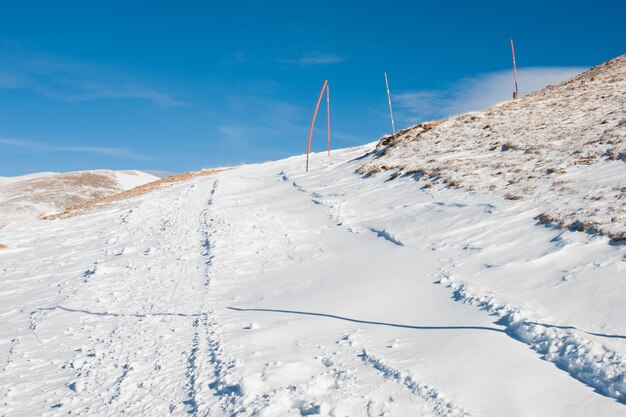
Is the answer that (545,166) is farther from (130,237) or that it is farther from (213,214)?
(130,237)

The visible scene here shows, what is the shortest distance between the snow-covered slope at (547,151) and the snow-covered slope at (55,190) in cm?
3150

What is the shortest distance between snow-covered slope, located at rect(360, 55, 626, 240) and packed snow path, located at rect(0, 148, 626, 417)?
0.62 metres

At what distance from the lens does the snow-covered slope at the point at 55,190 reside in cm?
4284

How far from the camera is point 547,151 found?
1181 centimetres

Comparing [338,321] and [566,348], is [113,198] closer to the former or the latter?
[338,321]

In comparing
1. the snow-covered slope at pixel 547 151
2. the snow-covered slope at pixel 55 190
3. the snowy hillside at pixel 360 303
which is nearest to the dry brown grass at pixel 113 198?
the snowy hillside at pixel 360 303

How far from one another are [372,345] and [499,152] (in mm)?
9585

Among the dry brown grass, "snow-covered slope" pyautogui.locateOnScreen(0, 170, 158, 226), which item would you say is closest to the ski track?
the dry brown grass

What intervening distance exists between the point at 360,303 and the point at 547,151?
7381mm

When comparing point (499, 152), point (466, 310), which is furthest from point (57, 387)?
point (499, 152)

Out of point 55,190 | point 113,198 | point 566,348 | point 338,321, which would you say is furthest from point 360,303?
point 55,190

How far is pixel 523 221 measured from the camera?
8125 millimetres

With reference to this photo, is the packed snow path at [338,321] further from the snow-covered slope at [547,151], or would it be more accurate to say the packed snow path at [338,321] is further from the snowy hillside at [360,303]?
the snow-covered slope at [547,151]

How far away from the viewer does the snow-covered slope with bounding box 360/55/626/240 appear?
814 cm
